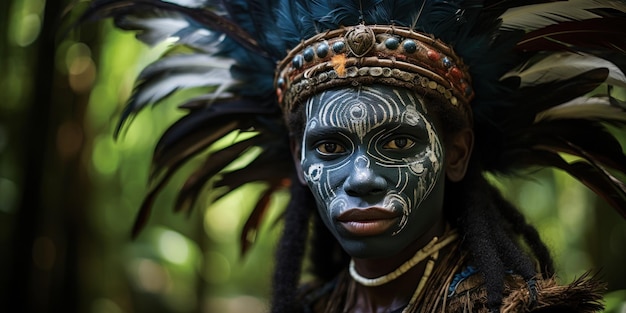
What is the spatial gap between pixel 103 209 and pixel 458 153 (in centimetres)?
300

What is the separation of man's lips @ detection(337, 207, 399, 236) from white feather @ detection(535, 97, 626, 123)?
0.66 m

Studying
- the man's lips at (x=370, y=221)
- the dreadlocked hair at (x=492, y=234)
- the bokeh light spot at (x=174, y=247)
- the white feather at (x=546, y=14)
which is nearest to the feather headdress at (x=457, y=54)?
the white feather at (x=546, y=14)

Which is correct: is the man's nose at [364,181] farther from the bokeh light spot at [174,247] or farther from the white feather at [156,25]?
the bokeh light spot at [174,247]

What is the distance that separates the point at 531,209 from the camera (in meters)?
4.09

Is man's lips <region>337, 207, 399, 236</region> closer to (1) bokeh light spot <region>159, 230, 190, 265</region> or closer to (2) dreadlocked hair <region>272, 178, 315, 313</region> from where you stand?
(2) dreadlocked hair <region>272, 178, 315, 313</region>

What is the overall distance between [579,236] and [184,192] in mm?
2209

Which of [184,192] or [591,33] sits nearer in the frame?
[591,33]

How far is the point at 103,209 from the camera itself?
4.69 metres

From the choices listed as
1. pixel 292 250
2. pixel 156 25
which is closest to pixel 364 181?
pixel 292 250

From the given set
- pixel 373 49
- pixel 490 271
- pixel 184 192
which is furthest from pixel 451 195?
pixel 184 192

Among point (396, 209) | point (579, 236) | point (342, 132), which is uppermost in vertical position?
point (342, 132)

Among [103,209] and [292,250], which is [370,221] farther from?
[103,209]

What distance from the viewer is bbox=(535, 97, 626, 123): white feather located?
2.27 metres

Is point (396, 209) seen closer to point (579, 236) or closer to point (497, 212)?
point (497, 212)
